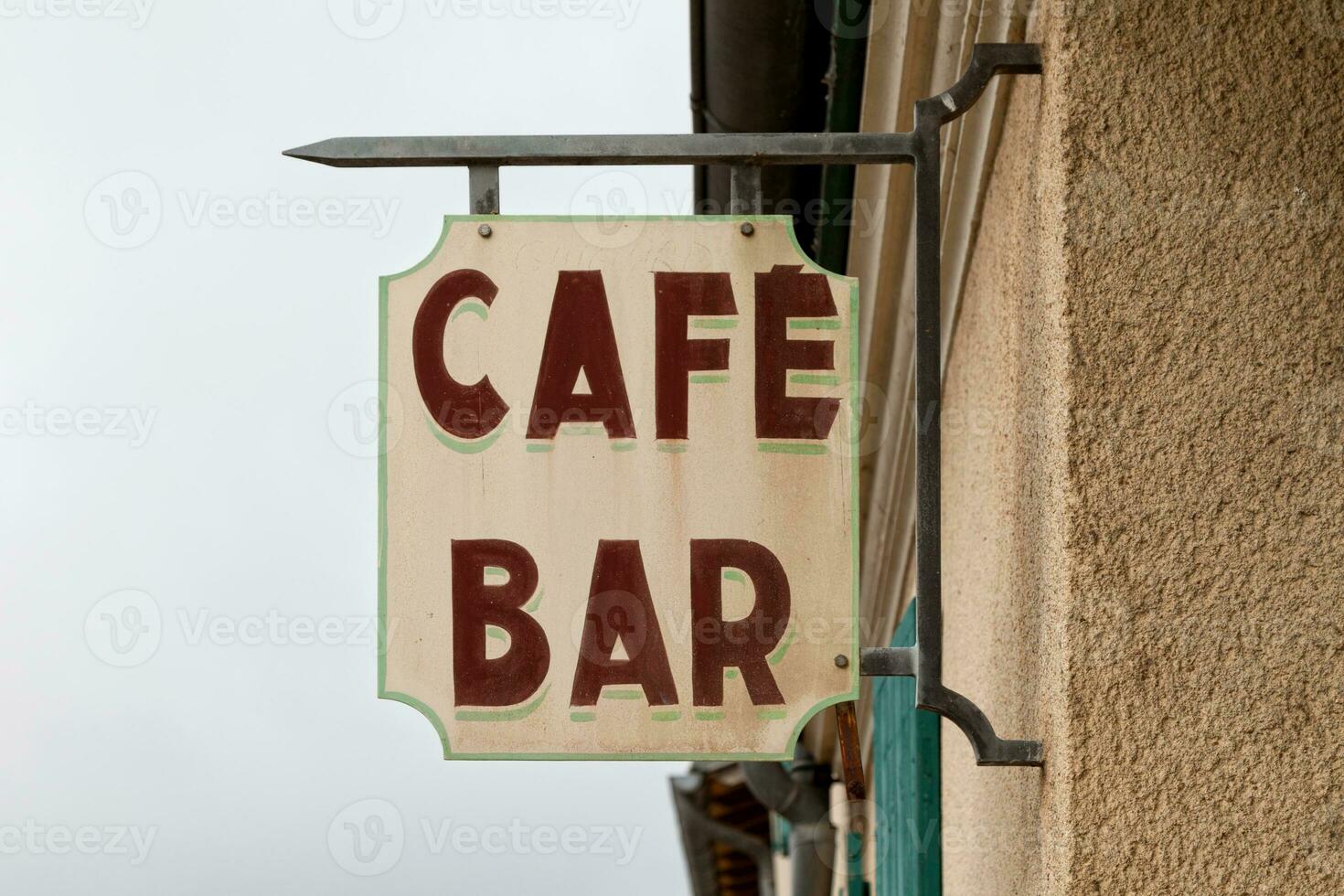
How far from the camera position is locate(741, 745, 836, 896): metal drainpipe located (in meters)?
7.58

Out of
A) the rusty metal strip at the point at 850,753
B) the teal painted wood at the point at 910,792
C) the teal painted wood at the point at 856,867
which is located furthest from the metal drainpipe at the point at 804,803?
the rusty metal strip at the point at 850,753

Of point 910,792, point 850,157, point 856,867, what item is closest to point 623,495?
point 850,157

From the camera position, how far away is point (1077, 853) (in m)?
2.00

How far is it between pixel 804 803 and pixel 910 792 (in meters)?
4.19

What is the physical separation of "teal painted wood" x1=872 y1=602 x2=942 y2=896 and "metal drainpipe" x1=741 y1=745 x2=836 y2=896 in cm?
331

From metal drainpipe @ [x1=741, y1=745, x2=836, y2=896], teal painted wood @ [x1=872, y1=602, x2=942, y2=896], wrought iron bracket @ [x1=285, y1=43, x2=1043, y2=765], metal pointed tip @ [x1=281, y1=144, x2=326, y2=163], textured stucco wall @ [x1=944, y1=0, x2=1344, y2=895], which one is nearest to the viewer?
textured stucco wall @ [x1=944, y1=0, x2=1344, y2=895]

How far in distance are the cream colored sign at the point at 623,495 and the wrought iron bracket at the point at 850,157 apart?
101 mm

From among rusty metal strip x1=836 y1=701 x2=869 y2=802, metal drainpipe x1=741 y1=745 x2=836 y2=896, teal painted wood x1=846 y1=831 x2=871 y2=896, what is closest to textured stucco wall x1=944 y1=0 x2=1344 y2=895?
rusty metal strip x1=836 y1=701 x2=869 y2=802

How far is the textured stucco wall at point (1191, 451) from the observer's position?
1.99m

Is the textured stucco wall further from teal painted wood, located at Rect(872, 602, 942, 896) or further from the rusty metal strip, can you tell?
teal painted wood, located at Rect(872, 602, 942, 896)

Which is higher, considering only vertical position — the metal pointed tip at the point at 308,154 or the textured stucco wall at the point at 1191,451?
the metal pointed tip at the point at 308,154

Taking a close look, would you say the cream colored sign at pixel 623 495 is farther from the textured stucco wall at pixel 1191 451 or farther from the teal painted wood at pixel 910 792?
the teal painted wood at pixel 910 792

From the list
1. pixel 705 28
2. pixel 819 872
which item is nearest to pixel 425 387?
pixel 705 28

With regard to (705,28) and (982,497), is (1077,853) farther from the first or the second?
(705,28)
